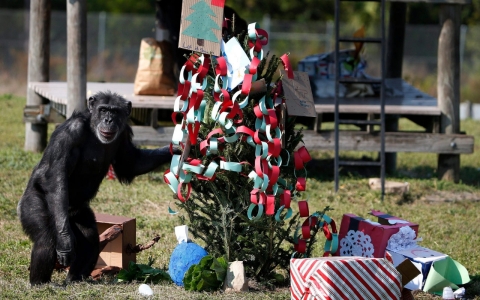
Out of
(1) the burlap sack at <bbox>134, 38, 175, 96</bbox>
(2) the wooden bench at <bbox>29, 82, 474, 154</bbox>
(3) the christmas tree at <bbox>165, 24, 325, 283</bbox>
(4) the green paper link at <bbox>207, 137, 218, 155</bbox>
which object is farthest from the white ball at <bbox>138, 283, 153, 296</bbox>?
(1) the burlap sack at <bbox>134, 38, 175, 96</bbox>

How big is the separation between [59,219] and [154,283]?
34.0 inches

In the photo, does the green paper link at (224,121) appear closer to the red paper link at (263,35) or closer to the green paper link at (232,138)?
the green paper link at (232,138)

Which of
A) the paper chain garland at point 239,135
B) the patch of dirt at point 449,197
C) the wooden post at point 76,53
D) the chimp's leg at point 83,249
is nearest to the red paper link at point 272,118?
the paper chain garland at point 239,135

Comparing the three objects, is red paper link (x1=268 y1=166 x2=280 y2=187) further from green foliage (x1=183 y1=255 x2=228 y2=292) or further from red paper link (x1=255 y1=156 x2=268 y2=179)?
green foliage (x1=183 y1=255 x2=228 y2=292)

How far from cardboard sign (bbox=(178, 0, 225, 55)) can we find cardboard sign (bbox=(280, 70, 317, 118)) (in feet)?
1.79

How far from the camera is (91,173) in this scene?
557 cm

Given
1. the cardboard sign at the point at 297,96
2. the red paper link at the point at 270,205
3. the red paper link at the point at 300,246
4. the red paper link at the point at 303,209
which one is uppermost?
the cardboard sign at the point at 297,96

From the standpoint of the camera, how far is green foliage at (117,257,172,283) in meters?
5.46

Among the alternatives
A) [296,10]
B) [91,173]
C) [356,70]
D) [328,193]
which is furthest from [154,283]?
[296,10]

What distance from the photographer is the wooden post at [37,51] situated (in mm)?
11031

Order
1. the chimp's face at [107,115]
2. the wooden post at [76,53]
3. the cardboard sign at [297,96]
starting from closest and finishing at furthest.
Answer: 1. the cardboard sign at [297,96]
2. the chimp's face at [107,115]
3. the wooden post at [76,53]

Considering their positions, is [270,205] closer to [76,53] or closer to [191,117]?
[191,117]

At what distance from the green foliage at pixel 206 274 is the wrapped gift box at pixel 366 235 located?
3.54 ft

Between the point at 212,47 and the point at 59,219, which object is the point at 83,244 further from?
the point at 212,47
